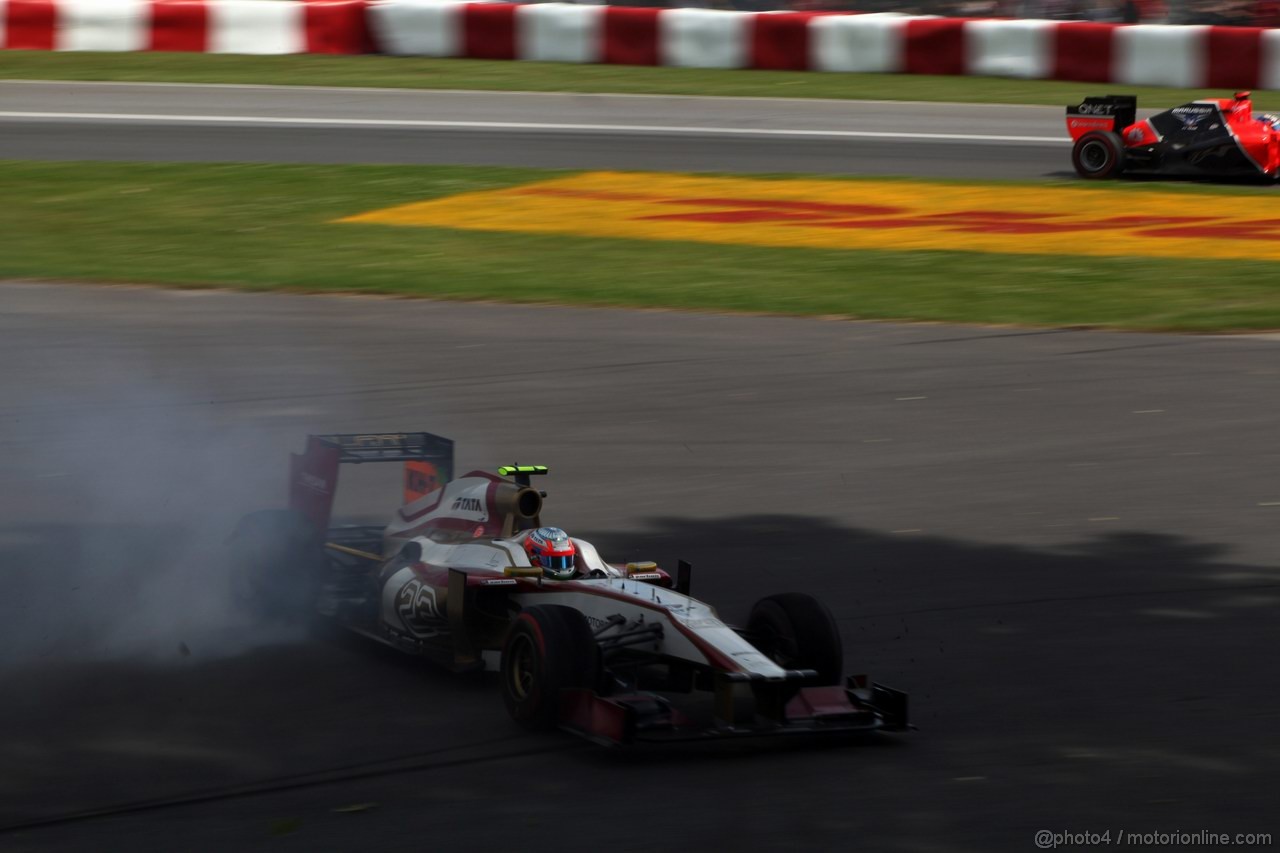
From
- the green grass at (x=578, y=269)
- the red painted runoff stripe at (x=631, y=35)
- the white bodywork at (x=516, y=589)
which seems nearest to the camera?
the white bodywork at (x=516, y=589)

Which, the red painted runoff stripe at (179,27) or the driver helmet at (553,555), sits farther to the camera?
the red painted runoff stripe at (179,27)

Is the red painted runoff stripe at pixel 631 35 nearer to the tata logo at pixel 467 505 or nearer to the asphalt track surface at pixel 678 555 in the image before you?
the asphalt track surface at pixel 678 555

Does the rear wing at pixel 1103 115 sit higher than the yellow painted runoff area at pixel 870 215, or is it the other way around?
the rear wing at pixel 1103 115

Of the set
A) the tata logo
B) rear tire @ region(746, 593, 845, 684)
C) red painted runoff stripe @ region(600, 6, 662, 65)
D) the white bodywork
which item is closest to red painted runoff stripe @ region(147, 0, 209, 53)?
red painted runoff stripe @ region(600, 6, 662, 65)

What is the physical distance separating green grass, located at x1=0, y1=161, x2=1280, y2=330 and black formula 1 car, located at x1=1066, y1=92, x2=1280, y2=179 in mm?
4105

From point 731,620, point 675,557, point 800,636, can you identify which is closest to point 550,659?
point 800,636

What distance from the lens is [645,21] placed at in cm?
2561

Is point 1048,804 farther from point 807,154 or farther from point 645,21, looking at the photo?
point 645,21

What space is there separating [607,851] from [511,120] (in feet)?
58.0

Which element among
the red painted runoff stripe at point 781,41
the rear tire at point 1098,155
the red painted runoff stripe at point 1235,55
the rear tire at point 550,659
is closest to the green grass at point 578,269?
the rear tire at point 1098,155

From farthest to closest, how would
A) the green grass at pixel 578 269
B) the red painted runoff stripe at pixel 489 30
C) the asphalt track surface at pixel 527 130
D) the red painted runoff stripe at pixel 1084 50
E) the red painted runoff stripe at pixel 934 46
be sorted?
the red painted runoff stripe at pixel 489 30
the red painted runoff stripe at pixel 934 46
the red painted runoff stripe at pixel 1084 50
the asphalt track surface at pixel 527 130
the green grass at pixel 578 269

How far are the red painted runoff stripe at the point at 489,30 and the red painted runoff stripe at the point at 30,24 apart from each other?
6.12 m

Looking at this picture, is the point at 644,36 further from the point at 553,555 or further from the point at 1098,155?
the point at 553,555

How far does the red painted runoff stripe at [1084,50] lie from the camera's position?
23578 millimetres
